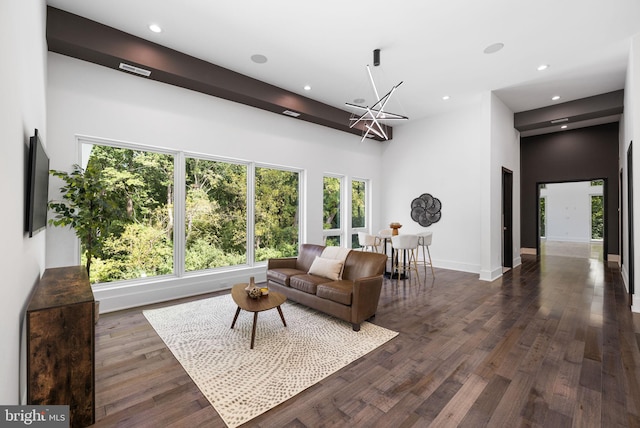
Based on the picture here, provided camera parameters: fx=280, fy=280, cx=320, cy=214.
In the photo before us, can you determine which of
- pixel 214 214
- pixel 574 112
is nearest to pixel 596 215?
pixel 574 112

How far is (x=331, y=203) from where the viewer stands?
22.2 feet

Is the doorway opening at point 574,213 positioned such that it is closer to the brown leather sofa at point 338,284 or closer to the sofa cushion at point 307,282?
the brown leather sofa at point 338,284

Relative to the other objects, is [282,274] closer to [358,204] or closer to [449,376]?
[449,376]

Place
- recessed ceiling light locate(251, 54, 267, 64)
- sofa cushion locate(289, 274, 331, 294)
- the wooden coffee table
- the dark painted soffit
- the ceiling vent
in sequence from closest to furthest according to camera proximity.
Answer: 1. the wooden coffee table
2. the dark painted soffit
3. sofa cushion locate(289, 274, 331, 294)
4. the ceiling vent
5. recessed ceiling light locate(251, 54, 267, 64)

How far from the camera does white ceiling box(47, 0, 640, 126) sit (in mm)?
3133

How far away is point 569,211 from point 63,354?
16588 millimetres

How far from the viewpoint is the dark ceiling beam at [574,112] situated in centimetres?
535

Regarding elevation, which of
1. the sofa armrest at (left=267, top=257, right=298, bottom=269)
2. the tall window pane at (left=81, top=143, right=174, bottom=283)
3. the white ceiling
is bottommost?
the sofa armrest at (left=267, top=257, right=298, bottom=269)

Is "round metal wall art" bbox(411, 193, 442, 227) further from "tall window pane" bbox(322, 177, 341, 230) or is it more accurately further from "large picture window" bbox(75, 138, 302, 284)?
"large picture window" bbox(75, 138, 302, 284)

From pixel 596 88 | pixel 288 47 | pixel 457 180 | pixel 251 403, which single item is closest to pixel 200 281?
pixel 251 403

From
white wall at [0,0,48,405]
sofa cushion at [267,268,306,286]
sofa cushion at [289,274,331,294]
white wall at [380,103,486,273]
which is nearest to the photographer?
white wall at [0,0,48,405]

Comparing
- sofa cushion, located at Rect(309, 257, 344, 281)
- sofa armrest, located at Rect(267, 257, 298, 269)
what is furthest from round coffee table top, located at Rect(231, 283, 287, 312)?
sofa armrest, located at Rect(267, 257, 298, 269)

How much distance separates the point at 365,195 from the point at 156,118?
522cm

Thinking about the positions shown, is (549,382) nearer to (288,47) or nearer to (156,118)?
(288,47)
